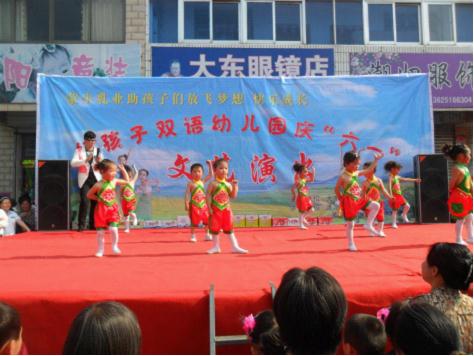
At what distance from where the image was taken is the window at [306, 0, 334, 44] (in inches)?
395

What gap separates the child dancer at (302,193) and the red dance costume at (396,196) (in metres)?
1.37

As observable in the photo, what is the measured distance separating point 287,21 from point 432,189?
16.1ft

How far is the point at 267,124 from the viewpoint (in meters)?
8.01

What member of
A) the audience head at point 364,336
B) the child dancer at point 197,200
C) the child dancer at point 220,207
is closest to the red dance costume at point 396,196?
the child dancer at point 197,200

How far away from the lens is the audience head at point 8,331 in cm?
169

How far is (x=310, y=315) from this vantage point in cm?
137

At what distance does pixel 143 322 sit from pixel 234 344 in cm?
54

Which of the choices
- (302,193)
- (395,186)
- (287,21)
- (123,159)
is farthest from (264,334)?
(287,21)

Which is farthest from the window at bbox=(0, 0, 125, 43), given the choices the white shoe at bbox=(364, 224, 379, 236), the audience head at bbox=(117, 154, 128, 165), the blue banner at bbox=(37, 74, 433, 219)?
the white shoe at bbox=(364, 224, 379, 236)

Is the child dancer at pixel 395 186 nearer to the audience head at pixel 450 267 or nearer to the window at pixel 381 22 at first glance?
the window at pixel 381 22

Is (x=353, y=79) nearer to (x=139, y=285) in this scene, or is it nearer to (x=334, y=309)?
(x=139, y=285)

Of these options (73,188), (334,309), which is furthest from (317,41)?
(334,309)

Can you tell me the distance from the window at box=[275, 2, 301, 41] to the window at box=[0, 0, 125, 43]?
11.3 feet

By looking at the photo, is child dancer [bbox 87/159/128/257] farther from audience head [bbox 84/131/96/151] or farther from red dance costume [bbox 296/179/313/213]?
red dance costume [bbox 296/179/313/213]
